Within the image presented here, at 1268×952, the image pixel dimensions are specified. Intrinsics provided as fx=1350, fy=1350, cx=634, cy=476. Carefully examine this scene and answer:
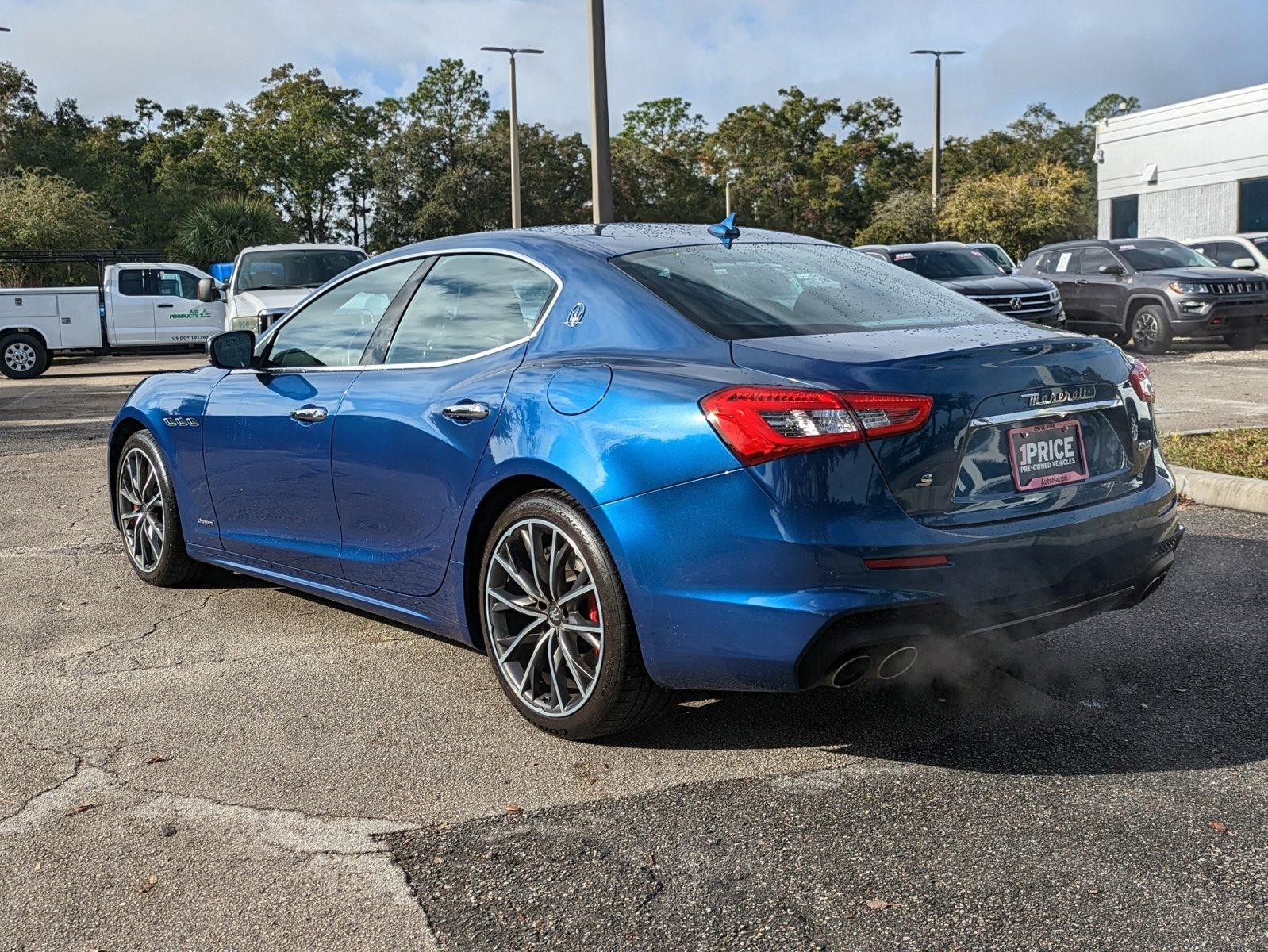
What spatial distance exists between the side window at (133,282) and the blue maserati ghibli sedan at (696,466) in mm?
19894

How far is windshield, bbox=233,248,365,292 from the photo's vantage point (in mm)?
17266

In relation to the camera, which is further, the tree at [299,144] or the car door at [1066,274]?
the tree at [299,144]

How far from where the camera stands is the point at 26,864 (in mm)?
3244

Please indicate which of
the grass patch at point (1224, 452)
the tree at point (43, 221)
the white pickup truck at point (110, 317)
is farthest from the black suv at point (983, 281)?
the tree at point (43, 221)

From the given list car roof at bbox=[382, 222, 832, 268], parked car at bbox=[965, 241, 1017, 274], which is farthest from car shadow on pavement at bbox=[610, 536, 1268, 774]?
parked car at bbox=[965, 241, 1017, 274]

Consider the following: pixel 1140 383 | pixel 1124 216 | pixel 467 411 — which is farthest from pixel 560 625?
pixel 1124 216

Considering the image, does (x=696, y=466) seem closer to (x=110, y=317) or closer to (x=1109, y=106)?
(x=110, y=317)

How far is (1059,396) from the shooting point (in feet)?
12.4

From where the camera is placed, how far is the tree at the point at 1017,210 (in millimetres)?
42250

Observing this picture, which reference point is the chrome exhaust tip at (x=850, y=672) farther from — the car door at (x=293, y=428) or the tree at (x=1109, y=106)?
the tree at (x=1109, y=106)

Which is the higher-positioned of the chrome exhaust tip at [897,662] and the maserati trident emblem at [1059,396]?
the maserati trident emblem at [1059,396]

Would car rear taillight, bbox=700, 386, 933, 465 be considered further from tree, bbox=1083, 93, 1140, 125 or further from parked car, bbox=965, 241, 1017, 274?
tree, bbox=1083, 93, 1140, 125

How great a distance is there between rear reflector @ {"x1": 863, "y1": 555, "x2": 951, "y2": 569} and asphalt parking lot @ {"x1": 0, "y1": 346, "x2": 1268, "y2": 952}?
0.62 meters

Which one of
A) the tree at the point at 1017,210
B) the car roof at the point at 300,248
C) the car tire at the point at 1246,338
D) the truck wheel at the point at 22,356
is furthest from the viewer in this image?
the tree at the point at 1017,210
